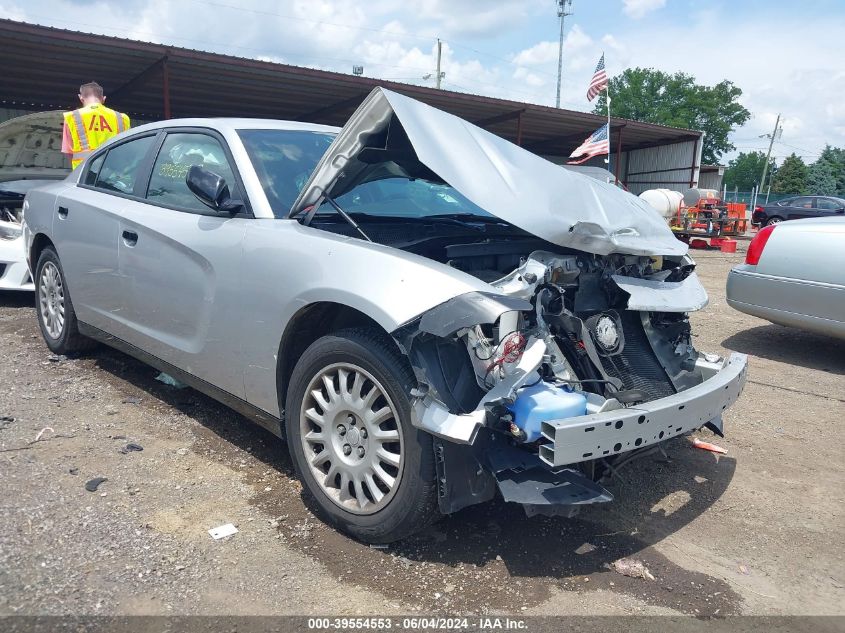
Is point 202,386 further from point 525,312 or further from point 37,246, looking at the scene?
point 37,246

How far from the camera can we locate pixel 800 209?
28.1 m

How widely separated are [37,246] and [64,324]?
29.3 inches

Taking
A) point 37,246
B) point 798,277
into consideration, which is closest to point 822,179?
point 798,277

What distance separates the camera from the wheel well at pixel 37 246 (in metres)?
4.98

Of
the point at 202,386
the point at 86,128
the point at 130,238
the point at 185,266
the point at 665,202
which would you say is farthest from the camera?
the point at 665,202

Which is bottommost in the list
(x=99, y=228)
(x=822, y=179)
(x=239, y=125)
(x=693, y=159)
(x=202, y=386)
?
(x=202, y=386)

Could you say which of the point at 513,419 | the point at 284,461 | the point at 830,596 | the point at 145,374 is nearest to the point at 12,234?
the point at 145,374

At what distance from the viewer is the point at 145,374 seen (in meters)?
4.81

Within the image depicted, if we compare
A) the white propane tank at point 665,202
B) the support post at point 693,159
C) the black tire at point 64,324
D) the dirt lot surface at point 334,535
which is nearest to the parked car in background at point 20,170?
the black tire at point 64,324

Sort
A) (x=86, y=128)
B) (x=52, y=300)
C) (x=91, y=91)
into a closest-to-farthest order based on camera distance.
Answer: (x=52, y=300) → (x=86, y=128) → (x=91, y=91)

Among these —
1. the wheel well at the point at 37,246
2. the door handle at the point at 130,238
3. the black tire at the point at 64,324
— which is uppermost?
the door handle at the point at 130,238

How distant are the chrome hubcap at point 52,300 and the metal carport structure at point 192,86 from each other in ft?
25.8

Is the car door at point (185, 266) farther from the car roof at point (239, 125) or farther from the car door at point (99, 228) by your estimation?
the car door at point (99, 228)

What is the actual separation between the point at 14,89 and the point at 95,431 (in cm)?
1541
